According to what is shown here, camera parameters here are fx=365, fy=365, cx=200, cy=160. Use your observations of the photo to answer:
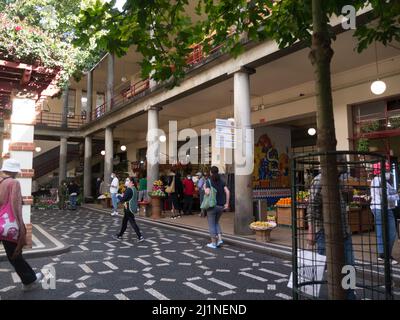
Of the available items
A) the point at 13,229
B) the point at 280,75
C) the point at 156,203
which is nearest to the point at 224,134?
the point at 280,75

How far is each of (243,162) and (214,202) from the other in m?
2.24

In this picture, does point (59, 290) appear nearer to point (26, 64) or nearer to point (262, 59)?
point (26, 64)

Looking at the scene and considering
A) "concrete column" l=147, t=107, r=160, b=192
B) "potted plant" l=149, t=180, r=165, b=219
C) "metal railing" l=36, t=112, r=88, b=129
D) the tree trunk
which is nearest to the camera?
the tree trunk

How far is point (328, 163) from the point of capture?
2.80 metres

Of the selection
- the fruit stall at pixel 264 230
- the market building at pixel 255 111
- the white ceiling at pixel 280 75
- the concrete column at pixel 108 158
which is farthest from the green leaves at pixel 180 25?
the concrete column at pixel 108 158

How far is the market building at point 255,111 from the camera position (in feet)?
33.8

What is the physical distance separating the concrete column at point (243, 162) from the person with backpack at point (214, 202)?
1.54m

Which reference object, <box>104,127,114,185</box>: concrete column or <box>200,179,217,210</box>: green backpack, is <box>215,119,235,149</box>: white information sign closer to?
<box>200,179,217,210</box>: green backpack

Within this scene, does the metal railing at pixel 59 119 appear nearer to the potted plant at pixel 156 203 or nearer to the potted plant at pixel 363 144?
the potted plant at pixel 156 203

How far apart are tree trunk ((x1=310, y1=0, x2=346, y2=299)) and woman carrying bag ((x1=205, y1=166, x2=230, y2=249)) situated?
534 centimetres

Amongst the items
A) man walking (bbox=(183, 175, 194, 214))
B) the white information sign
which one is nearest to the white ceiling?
the white information sign

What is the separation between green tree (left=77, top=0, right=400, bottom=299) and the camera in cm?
283

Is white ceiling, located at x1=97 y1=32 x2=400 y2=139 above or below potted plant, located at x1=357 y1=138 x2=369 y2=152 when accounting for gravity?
above

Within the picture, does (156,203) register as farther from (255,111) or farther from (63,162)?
(63,162)
